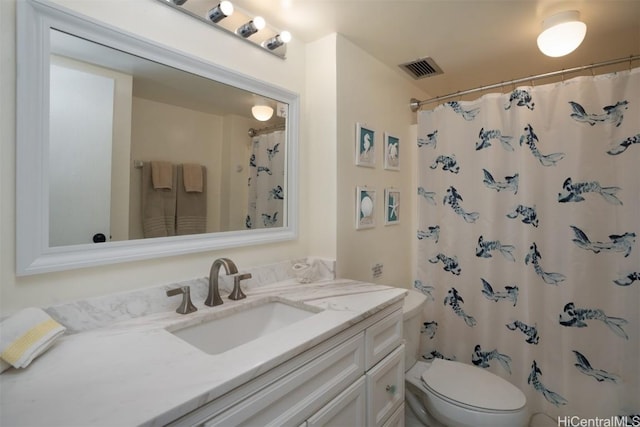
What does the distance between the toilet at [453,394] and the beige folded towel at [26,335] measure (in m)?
1.36

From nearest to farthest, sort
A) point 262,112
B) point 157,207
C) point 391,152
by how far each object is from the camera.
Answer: point 157,207 → point 262,112 → point 391,152

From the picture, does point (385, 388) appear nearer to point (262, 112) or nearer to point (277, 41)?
point (262, 112)

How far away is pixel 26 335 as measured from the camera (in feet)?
2.34

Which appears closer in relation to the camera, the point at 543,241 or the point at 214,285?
the point at 214,285

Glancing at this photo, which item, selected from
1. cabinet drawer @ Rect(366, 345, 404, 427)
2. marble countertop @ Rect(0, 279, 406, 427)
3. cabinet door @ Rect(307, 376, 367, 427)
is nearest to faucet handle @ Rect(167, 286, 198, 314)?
marble countertop @ Rect(0, 279, 406, 427)

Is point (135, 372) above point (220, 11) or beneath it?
beneath

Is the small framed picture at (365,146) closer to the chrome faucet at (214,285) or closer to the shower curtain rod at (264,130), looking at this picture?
the shower curtain rod at (264,130)

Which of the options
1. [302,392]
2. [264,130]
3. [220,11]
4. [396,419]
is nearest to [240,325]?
[302,392]

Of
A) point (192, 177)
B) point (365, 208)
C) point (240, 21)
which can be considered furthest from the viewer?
Result: point (365, 208)

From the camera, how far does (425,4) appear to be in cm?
135

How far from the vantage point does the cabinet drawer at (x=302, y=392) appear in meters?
0.69

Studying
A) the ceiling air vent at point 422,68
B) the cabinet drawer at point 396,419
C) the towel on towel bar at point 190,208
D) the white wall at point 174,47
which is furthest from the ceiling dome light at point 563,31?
the cabinet drawer at point 396,419

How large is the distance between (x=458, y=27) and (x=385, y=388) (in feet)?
5.61

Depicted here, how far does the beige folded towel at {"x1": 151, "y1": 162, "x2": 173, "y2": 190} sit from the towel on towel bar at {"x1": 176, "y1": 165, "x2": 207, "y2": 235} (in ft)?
0.12
